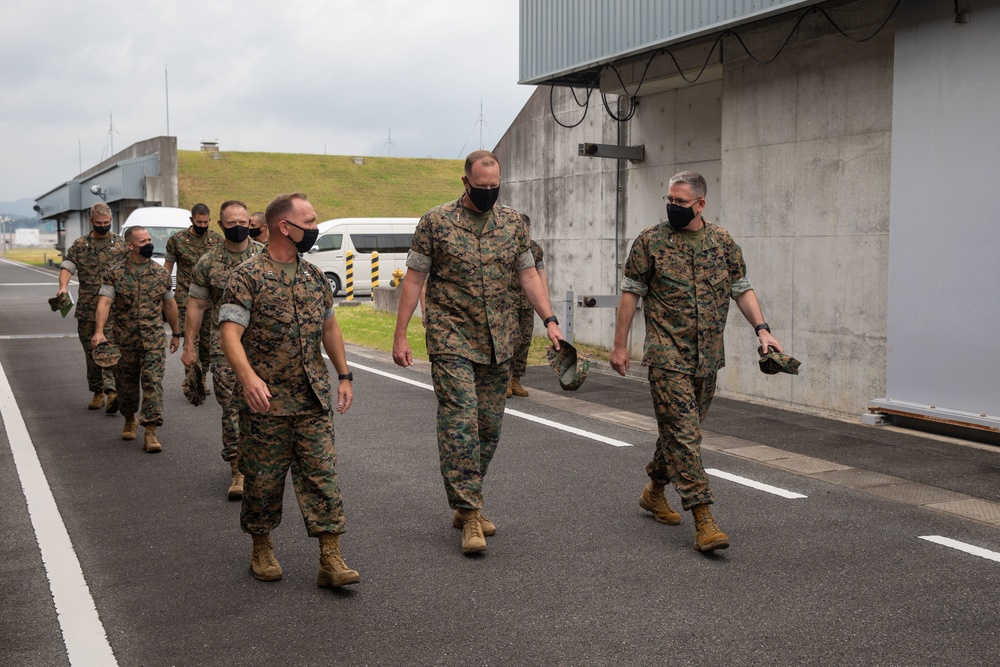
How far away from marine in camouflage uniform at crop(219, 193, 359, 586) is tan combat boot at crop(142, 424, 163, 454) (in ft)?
11.8

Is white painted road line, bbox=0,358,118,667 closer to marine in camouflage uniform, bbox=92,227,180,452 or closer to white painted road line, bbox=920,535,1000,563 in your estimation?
marine in camouflage uniform, bbox=92,227,180,452

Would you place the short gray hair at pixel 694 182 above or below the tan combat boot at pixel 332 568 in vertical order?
above

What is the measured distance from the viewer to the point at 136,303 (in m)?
8.88

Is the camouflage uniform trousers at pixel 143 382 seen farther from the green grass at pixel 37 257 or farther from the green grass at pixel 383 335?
the green grass at pixel 37 257

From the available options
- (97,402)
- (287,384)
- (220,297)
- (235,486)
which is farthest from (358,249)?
(287,384)

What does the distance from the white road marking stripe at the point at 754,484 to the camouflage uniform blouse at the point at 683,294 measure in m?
1.39

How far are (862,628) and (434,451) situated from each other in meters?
4.43

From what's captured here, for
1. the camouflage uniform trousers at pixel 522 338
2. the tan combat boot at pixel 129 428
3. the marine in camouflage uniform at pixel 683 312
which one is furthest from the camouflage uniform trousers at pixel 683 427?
the camouflage uniform trousers at pixel 522 338

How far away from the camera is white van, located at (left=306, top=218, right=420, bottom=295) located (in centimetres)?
3306

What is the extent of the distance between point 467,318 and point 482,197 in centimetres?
65

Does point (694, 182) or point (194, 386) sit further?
point (194, 386)

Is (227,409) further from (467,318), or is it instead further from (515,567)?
(515,567)

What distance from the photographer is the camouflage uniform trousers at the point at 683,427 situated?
18.9ft

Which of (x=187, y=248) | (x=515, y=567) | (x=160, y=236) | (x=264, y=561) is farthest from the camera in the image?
(x=160, y=236)
